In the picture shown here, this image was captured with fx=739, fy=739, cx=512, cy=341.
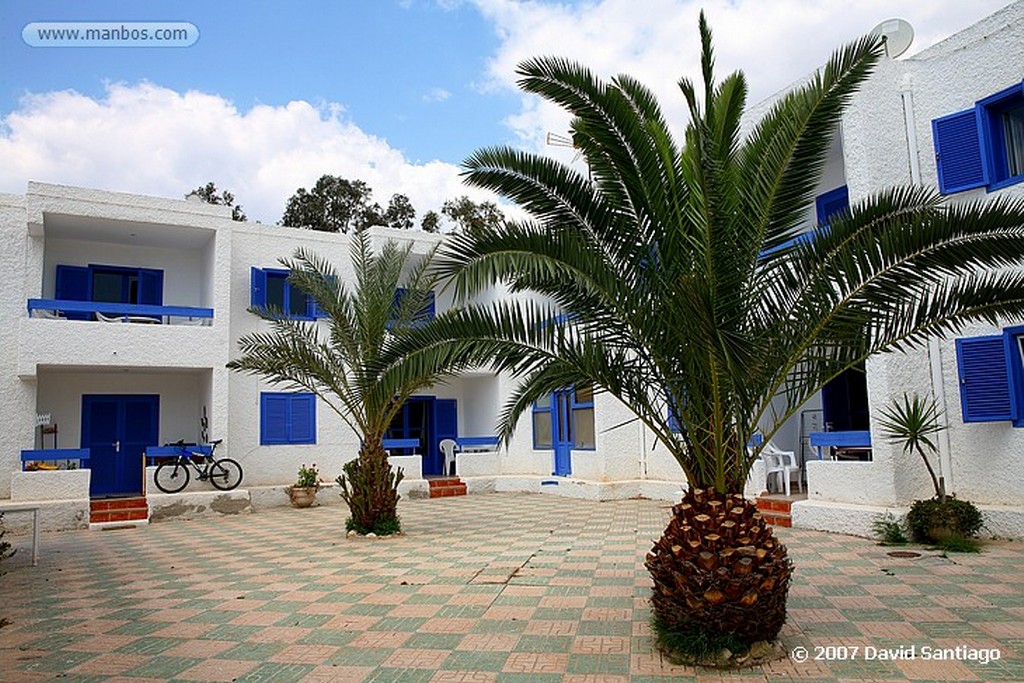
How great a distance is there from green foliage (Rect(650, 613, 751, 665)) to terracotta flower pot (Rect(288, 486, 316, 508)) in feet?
38.0

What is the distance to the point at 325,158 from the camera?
27.4 m

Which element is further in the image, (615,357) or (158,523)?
(158,523)

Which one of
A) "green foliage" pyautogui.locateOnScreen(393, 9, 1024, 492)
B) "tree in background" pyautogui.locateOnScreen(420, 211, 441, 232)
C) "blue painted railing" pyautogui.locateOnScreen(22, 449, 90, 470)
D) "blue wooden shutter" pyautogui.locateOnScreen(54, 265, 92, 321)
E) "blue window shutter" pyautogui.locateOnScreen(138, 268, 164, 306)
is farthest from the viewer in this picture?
"tree in background" pyautogui.locateOnScreen(420, 211, 441, 232)

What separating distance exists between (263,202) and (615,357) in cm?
2502

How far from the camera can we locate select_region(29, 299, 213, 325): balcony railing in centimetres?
1390

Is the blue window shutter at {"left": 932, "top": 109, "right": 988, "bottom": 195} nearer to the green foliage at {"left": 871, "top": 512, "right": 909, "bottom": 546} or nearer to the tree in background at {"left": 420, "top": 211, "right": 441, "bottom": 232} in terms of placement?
the green foliage at {"left": 871, "top": 512, "right": 909, "bottom": 546}

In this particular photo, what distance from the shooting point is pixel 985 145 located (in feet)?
29.2

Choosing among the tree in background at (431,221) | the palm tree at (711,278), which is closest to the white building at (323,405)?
the palm tree at (711,278)

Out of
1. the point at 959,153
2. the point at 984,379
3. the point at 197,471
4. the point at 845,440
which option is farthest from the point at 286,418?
the point at 959,153

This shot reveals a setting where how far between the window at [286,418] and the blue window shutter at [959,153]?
43.0ft

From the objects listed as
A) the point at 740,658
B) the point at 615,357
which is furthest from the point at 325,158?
the point at 740,658

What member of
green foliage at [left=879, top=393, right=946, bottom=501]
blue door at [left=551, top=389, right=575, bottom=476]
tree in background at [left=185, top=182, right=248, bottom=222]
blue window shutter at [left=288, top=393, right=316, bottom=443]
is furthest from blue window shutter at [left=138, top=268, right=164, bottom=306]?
green foliage at [left=879, top=393, right=946, bottom=501]

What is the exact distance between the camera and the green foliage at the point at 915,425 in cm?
848

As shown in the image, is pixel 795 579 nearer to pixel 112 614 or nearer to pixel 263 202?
pixel 112 614
